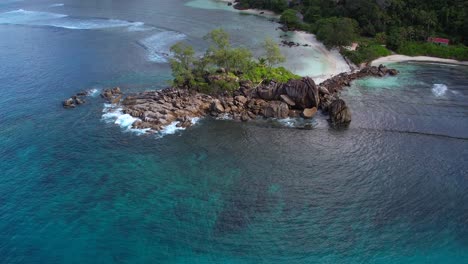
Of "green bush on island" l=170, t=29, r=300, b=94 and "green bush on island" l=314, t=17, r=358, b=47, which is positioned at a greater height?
"green bush on island" l=314, t=17, r=358, b=47

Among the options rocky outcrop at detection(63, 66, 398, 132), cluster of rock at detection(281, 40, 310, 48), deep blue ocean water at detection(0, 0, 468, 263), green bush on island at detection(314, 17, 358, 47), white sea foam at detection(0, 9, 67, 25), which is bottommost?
deep blue ocean water at detection(0, 0, 468, 263)

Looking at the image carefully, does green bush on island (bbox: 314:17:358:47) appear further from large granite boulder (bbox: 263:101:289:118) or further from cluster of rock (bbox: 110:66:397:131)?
large granite boulder (bbox: 263:101:289:118)

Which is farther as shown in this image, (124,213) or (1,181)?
(1,181)

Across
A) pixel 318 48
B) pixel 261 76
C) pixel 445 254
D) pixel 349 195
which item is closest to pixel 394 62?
pixel 318 48

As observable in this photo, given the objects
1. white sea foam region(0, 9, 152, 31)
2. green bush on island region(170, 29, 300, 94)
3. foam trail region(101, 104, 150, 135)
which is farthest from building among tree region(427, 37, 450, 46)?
white sea foam region(0, 9, 152, 31)

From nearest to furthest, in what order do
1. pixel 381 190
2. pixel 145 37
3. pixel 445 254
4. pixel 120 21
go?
1. pixel 445 254
2. pixel 381 190
3. pixel 145 37
4. pixel 120 21

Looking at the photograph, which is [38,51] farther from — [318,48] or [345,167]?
[345,167]

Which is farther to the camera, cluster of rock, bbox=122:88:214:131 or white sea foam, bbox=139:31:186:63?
white sea foam, bbox=139:31:186:63
